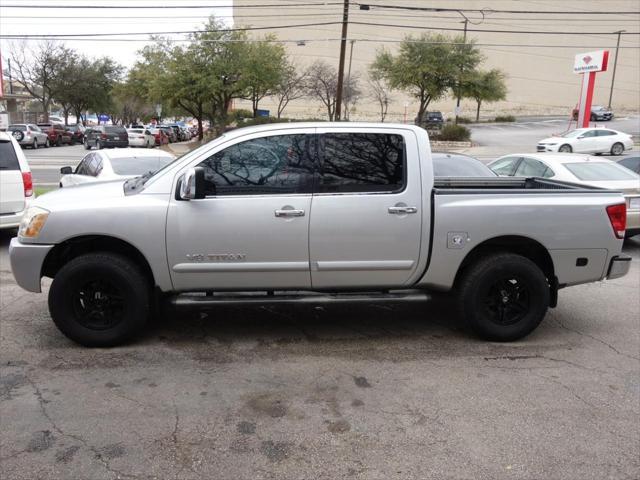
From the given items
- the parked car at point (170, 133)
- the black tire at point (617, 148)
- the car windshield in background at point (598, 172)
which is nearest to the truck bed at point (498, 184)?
the car windshield in background at point (598, 172)

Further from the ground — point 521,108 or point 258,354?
point 521,108

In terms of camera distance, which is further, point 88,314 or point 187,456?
point 88,314

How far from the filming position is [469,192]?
15.6ft

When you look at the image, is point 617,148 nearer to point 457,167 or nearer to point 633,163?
point 633,163

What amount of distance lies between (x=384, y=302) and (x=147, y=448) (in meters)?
2.34

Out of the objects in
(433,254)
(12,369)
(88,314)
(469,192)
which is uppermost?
(469,192)

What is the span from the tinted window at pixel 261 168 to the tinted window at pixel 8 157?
16.8ft

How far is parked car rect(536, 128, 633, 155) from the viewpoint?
30266 millimetres

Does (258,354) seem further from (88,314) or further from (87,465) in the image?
(87,465)

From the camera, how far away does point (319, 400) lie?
3893mm

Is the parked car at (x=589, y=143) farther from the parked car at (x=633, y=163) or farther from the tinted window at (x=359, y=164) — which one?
A: the tinted window at (x=359, y=164)

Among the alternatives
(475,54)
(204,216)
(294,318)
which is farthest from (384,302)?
(475,54)

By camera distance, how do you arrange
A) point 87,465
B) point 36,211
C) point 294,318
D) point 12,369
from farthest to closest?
1. point 294,318
2. point 36,211
3. point 12,369
4. point 87,465

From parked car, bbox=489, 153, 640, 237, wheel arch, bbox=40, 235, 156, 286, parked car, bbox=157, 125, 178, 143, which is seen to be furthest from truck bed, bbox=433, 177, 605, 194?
parked car, bbox=157, 125, 178, 143
